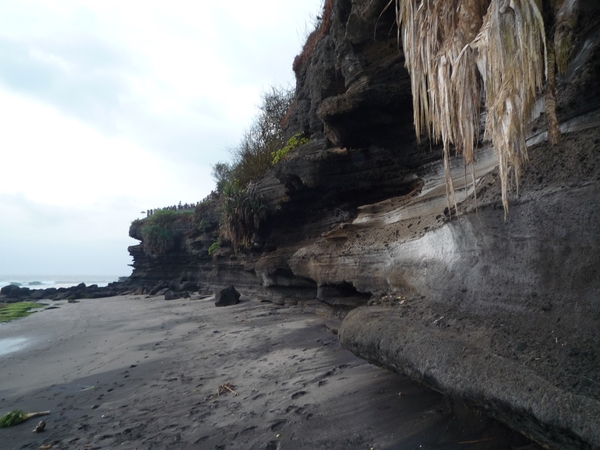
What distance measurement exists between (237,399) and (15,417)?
2.75 metres

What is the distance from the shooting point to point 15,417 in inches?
177

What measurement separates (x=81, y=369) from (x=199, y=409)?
154 inches

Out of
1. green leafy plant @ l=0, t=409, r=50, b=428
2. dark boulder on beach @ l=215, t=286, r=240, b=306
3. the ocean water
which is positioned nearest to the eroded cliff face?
green leafy plant @ l=0, t=409, r=50, b=428

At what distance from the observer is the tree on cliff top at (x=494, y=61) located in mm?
2662

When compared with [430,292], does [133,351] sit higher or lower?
lower

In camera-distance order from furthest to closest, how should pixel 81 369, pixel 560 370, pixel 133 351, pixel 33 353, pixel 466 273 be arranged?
1. pixel 33 353
2. pixel 133 351
3. pixel 81 369
4. pixel 466 273
5. pixel 560 370

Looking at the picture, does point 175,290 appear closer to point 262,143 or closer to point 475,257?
point 262,143

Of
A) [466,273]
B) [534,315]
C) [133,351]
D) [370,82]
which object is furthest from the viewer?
[133,351]

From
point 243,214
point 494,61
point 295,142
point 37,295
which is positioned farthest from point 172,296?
point 494,61

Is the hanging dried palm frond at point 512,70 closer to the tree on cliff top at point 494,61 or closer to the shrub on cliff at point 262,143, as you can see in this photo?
the tree on cliff top at point 494,61

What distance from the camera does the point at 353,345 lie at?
400 centimetres

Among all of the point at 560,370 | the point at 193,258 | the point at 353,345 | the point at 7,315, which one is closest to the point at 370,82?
the point at 353,345

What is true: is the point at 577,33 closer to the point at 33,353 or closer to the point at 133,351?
the point at 133,351

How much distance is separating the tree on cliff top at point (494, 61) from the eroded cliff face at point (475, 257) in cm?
26
